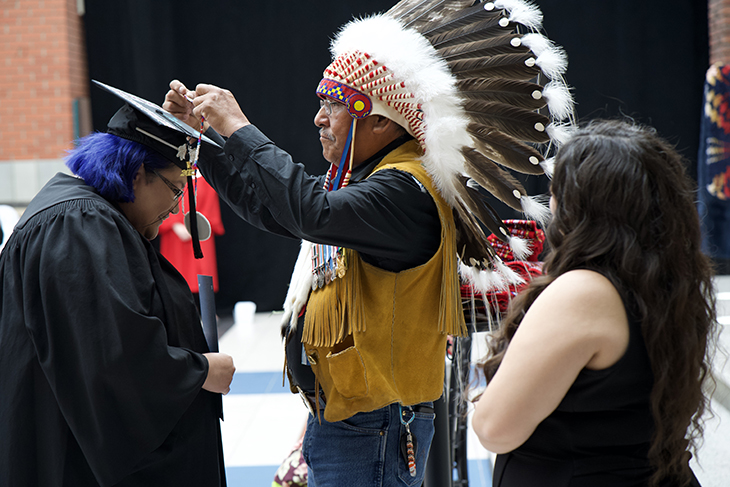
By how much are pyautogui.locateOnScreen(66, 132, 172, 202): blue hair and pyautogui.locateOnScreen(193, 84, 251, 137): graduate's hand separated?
0.50 ft

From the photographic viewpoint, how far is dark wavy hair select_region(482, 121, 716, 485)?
1097 millimetres

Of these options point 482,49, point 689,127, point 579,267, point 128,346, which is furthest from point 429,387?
point 689,127

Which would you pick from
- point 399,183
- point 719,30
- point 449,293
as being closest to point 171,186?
point 399,183

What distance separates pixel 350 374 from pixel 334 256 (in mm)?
289

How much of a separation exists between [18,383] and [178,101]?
79cm

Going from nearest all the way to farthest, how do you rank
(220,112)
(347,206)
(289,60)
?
(347,206), (220,112), (289,60)

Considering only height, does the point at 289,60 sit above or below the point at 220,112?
above

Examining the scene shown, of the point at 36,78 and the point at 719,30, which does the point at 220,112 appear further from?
the point at 719,30

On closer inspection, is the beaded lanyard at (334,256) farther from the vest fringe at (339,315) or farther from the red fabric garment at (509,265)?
the red fabric garment at (509,265)

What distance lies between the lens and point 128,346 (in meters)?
1.26

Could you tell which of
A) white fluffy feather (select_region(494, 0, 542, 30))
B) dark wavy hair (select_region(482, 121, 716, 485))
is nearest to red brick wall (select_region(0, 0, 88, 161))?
white fluffy feather (select_region(494, 0, 542, 30))

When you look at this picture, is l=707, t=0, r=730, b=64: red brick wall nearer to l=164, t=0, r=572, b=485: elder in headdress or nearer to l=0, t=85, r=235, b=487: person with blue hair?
l=164, t=0, r=572, b=485: elder in headdress

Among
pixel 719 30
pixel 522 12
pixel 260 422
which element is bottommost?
pixel 260 422

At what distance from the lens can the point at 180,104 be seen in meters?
1.65
